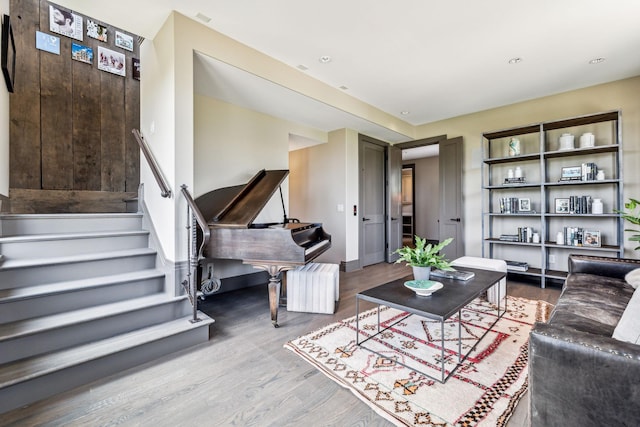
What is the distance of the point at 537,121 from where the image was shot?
14.4ft

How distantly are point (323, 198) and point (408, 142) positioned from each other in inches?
87.1

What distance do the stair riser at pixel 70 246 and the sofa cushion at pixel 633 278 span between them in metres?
4.28

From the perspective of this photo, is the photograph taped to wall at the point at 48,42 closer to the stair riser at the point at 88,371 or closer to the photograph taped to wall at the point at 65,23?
the photograph taped to wall at the point at 65,23

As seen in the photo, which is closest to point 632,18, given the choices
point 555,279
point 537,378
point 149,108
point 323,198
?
point 555,279

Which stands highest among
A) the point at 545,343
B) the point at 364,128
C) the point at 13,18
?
the point at 13,18

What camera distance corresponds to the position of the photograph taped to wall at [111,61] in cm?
393

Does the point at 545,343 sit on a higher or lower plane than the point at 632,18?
lower

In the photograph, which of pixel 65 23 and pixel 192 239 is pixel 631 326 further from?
pixel 65 23

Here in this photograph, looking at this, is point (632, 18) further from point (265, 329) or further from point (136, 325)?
point (136, 325)

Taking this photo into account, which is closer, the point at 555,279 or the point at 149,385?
the point at 149,385

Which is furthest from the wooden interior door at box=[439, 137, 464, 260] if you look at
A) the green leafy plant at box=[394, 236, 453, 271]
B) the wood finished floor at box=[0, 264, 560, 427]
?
the wood finished floor at box=[0, 264, 560, 427]

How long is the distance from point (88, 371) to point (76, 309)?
574mm

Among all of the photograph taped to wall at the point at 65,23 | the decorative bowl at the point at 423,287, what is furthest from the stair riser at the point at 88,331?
the photograph taped to wall at the point at 65,23

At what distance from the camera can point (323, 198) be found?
209 inches
